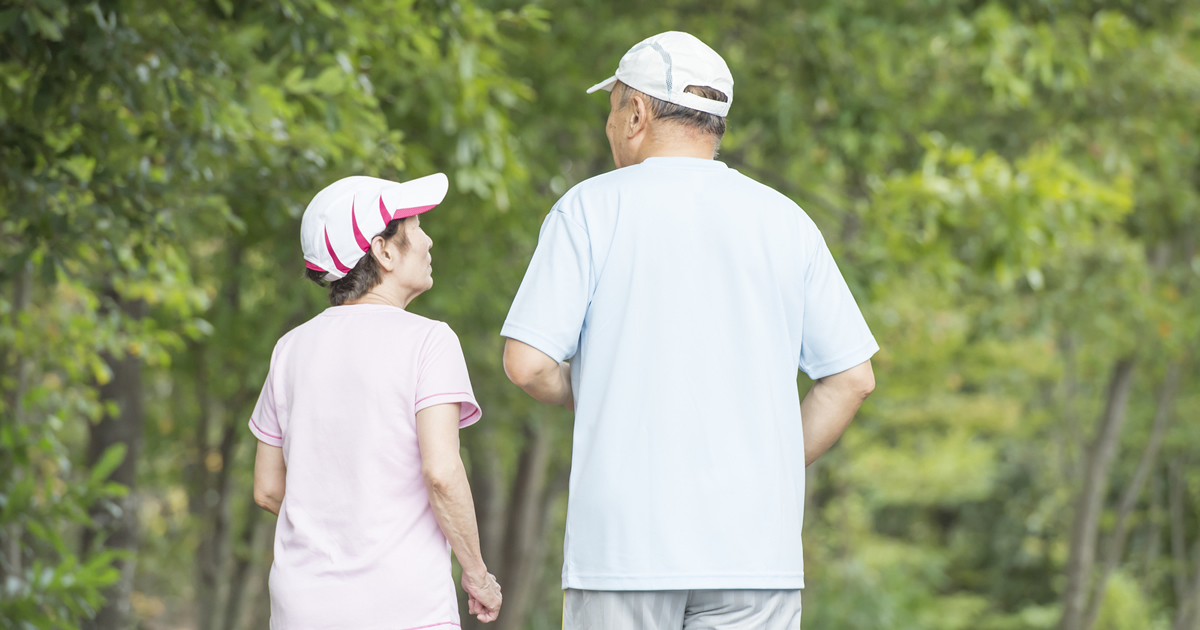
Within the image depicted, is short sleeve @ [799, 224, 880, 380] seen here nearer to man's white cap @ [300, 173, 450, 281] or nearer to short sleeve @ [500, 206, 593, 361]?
short sleeve @ [500, 206, 593, 361]

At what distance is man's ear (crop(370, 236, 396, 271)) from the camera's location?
202cm

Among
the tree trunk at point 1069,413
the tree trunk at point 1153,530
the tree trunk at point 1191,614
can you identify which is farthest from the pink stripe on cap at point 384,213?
the tree trunk at point 1153,530

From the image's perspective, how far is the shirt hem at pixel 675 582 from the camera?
5.98ft

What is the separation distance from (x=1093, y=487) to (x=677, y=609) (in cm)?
1072

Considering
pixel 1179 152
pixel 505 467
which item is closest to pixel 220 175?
pixel 1179 152

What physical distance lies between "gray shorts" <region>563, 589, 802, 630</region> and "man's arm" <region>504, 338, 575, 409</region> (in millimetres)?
354

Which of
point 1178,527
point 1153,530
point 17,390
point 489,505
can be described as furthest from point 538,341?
point 1153,530

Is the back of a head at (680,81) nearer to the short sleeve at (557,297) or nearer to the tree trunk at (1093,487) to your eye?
the short sleeve at (557,297)

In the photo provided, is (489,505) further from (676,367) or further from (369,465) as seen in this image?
(676,367)

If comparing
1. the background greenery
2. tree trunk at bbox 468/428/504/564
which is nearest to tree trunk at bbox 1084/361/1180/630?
the background greenery

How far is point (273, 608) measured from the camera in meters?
1.98

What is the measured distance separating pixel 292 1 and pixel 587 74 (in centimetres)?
352

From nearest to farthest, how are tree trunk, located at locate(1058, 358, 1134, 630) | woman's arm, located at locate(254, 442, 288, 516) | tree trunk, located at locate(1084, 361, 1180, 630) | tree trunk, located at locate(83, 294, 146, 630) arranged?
woman's arm, located at locate(254, 442, 288, 516) < tree trunk, located at locate(83, 294, 146, 630) < tree trunk, located at locate(1058, 358, 1134, 630) < tree trunk, located at locate(1084, 361, 1180, 630)

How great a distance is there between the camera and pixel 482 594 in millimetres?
1998
